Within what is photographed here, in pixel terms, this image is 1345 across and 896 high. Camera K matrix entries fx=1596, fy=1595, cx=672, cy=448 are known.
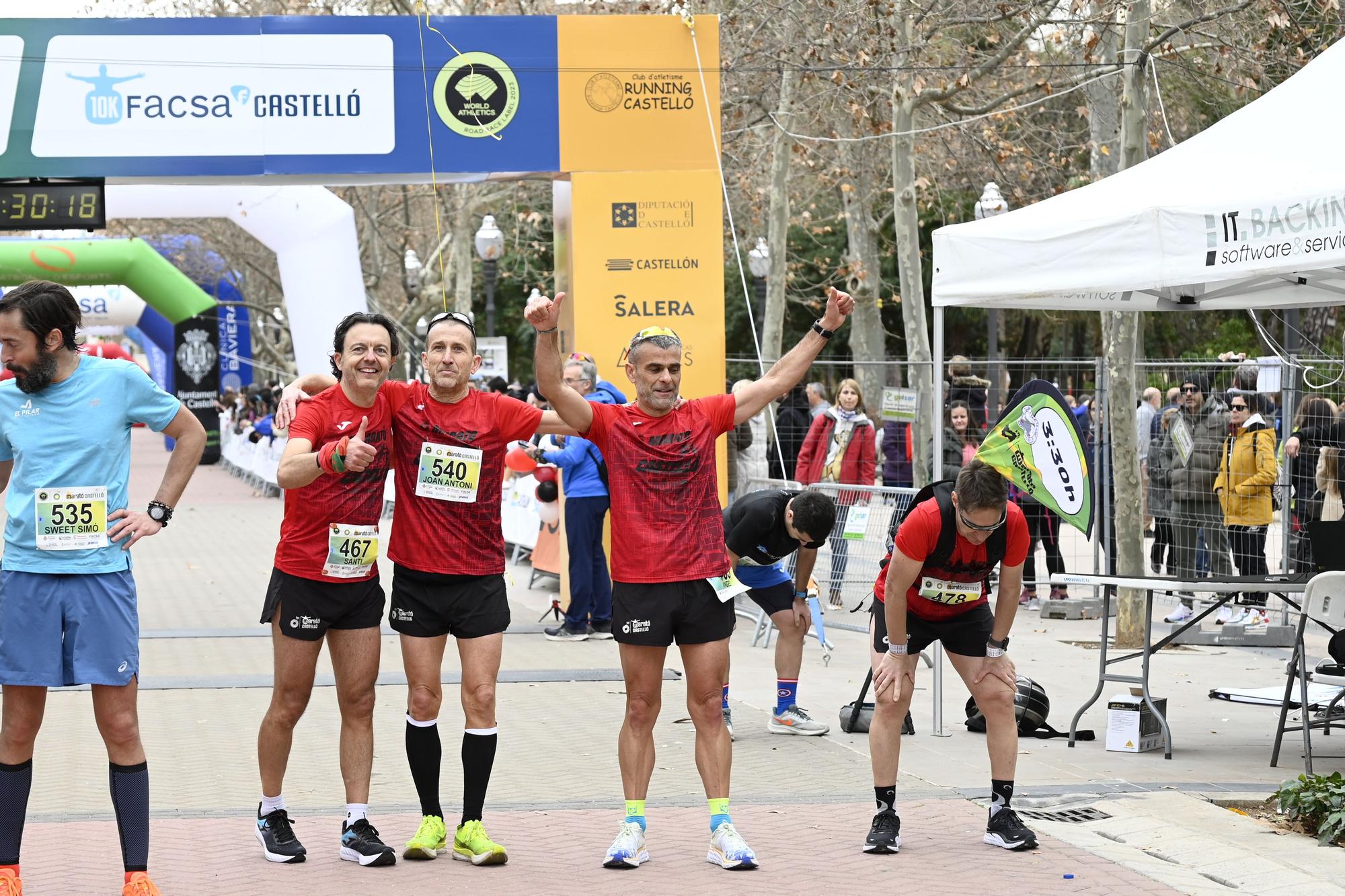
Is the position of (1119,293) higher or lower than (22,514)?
higher

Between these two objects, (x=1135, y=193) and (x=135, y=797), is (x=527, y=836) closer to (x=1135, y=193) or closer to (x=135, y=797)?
(x=135, y=797)

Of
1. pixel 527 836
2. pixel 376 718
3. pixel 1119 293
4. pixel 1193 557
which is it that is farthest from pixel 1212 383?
pixel 527 836

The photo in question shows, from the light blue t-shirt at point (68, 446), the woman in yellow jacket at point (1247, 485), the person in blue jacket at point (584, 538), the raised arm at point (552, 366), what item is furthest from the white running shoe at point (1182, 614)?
the light blue t-shirt at point (68, 446)

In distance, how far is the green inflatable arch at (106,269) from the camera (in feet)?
77.2

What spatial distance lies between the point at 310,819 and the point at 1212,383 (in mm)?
9511

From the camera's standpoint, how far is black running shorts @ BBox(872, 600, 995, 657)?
604 cm

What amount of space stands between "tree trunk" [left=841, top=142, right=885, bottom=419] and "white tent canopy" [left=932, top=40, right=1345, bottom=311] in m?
13.5

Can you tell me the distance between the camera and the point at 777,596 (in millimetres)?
8203

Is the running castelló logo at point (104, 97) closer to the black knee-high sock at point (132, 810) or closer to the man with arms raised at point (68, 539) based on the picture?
the man with arms raised at point (68, 539)

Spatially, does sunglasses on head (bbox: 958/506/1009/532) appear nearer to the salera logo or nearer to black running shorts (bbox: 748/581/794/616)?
black running shorts (bbox: 748/581/794/616)

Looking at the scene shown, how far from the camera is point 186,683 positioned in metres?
9.88

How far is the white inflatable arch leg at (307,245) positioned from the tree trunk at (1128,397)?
6.80 meters

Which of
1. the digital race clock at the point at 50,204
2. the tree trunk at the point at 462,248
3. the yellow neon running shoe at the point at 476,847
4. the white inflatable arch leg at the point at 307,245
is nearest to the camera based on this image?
the yellow neon running shoe at the point at 476,847

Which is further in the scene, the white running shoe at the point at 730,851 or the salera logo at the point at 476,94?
the salera logo at the point at 476,94
